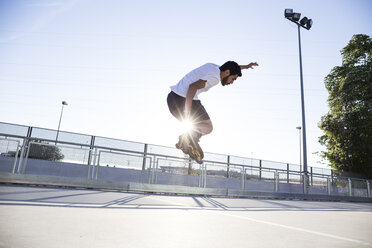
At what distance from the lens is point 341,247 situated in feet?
5.51

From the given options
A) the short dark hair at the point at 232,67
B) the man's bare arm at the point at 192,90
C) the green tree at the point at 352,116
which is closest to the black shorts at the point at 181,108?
the man's bare arm at the point at 192,90

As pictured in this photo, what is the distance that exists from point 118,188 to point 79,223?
18.2 ft

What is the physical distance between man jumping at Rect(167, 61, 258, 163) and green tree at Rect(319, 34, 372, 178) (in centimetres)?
1973

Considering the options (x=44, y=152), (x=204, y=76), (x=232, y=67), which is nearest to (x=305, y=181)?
(x=232, y=67)

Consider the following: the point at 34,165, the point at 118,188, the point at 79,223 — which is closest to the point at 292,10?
the point at 118,188

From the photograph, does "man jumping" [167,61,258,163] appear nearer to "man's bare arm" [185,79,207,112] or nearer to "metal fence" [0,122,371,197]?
A: "man's bare arm" [185,79,207,112]

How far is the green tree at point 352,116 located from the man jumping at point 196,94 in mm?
19734

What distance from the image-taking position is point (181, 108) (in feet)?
11.5

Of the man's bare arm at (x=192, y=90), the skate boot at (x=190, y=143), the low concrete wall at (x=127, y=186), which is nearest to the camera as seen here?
the man's bare arm at (x=192, y=90)

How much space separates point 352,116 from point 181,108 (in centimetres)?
2105

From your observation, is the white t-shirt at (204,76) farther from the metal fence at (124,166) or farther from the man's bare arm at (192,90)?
the metal fence at (124,166)

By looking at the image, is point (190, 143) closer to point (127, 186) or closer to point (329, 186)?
point (127, 186)

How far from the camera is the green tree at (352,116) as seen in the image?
62.7 ft

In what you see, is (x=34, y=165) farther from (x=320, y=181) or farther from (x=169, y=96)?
(x=320, y=181)
